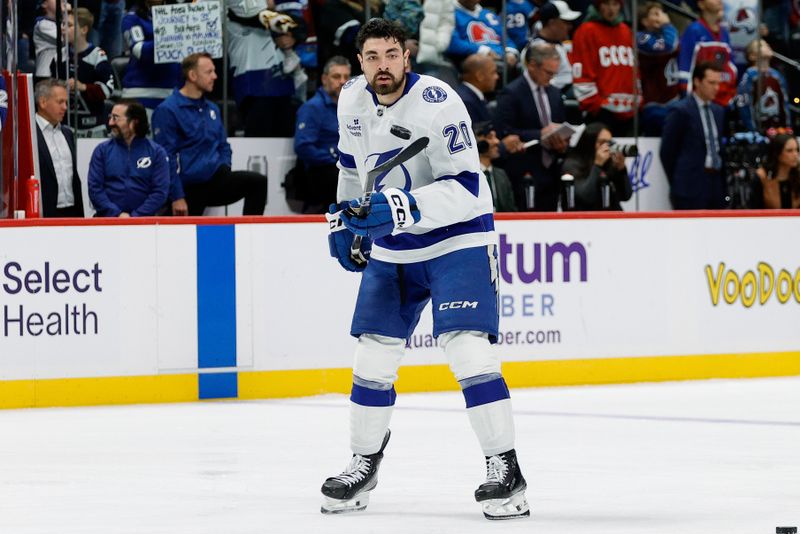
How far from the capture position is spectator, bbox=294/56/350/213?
29.9 feet

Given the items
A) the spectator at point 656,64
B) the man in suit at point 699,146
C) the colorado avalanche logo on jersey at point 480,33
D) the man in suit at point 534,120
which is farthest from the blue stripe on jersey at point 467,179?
the spectator at point 656,64

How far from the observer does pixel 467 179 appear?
451cm

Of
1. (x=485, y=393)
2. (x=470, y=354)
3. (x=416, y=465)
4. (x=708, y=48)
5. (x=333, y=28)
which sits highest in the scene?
(x=333, y=28)

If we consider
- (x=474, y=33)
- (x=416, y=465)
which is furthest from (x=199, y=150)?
(x=416, y=465)

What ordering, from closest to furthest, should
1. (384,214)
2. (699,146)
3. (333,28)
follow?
(384,214), (333,28), (699,146)

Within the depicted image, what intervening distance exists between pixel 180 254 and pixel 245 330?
505mm

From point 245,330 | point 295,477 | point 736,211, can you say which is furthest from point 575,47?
point 295,477

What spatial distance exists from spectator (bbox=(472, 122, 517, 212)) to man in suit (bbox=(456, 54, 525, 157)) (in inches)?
5.5

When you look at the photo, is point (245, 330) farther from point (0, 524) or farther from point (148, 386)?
point (0, 524)

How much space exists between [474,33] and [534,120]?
0.70 metres

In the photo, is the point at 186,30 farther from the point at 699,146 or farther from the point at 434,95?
the point at 434,95

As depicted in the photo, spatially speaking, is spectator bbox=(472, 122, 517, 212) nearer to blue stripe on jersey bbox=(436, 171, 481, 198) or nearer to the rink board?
the rink board

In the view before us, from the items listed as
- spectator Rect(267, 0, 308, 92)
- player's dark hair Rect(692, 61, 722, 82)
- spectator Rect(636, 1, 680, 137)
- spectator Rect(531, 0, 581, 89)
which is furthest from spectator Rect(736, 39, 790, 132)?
spectator Rect(267, 0, 308, 92)

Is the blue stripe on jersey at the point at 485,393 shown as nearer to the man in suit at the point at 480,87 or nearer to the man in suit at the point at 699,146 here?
the man in suit at the point at 480,87
